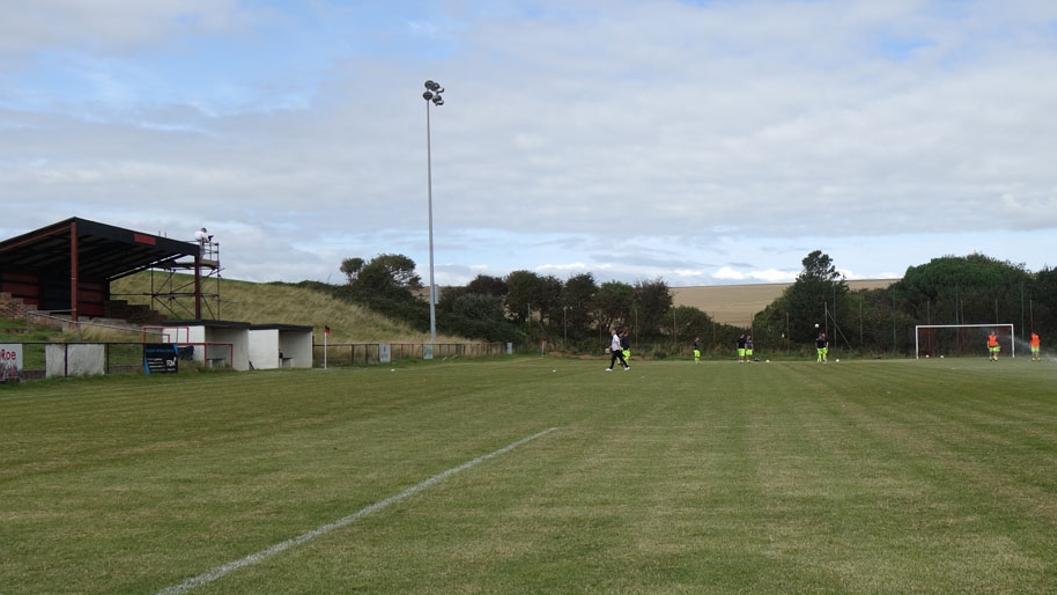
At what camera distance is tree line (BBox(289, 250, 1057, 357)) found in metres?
63.5

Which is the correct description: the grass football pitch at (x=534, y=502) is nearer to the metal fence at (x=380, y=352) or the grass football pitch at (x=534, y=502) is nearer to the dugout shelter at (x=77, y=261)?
the dugout shelter at (x=77, y=261)

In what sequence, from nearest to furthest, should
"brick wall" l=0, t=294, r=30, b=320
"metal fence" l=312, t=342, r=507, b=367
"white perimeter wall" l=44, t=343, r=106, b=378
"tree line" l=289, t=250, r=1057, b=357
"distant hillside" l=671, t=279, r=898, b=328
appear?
"white perimeter wall" l=44, t=343, r=106, b=378 → "brick wall" l=0, t=294, r=30, b=320 → "metal fence" l=312, t=342, r=507, b=367 → "tree line" l=289, t=250, r=1057, b=357 → "distant hillside" l=671, t=279, r=898, b=328

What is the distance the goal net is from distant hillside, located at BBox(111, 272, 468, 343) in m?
31.6

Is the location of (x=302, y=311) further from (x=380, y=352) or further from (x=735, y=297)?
(x=735, y=297)

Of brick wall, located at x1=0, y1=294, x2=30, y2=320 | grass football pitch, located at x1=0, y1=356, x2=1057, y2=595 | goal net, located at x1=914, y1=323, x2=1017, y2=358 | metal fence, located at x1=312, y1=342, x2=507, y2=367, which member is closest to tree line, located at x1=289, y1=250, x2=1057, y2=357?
goal net, located at x1=914, y1=323, x2=1017, y2=358

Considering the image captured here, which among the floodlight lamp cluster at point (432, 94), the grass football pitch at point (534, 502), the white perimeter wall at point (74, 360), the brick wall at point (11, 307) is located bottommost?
the grass football pitch at point (534, 502)

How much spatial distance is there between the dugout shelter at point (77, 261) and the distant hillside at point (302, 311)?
47.8 feet

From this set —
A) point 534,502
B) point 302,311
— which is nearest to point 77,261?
point 302,311

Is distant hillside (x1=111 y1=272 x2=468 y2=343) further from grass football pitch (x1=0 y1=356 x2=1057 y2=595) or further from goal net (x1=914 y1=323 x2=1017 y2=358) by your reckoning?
grass football pitch (x1=0 y1=356 x2=1057 y2=595)

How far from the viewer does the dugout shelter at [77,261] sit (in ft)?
143

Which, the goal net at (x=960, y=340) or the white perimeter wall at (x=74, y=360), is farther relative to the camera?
the goal net at (x=960, y=340)

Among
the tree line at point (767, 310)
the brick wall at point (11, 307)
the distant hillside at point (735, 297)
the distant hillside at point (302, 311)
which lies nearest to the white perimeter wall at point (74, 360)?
the brick wall at point (11, 307)

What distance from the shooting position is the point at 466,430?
13.8 metres

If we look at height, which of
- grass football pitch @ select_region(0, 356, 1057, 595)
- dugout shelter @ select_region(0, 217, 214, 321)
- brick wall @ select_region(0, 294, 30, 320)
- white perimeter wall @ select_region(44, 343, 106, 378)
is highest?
dugout shelter @ select_region(0, 217, 214, 321)
